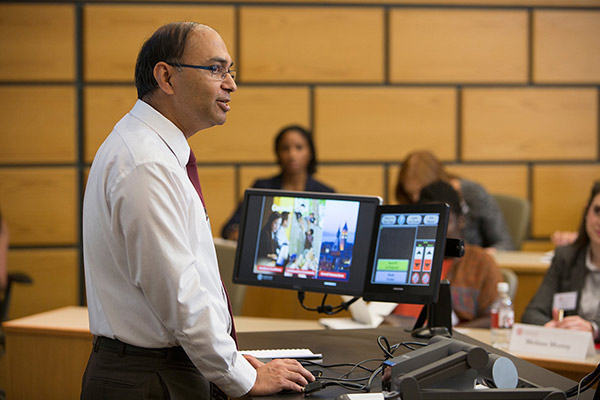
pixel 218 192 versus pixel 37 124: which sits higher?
pixel 37 124

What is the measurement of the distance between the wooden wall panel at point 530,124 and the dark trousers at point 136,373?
13.6 feet

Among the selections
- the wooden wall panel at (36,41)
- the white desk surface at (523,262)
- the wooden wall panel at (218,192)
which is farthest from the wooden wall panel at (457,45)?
the wooden wall panel at (36,41)

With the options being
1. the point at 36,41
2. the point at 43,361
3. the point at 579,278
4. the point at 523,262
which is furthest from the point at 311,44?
the point at 43,361

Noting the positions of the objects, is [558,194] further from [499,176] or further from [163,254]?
[163,254]

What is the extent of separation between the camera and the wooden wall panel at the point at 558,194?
544cm

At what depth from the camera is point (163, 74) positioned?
1610mm

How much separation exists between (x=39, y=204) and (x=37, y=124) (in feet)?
1.87

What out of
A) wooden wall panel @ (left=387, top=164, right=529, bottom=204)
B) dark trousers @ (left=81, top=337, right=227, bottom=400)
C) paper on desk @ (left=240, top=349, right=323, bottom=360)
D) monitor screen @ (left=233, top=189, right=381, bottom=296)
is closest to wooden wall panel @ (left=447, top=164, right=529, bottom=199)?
wooden wall panel @ (left=387, top=164, right=529, bottom=204)

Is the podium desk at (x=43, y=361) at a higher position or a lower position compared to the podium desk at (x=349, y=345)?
lower

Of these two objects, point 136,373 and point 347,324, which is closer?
point 136,373

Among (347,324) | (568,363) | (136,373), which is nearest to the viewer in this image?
(136,373)

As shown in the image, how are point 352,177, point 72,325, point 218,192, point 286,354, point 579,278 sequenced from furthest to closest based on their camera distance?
1. point 352,177
2. point 218,192
3. point 579,278
4. point 72,325
5. point 286,354

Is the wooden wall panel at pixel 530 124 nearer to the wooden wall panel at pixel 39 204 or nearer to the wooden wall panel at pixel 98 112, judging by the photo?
the wooden wall panel at pixel 98 112

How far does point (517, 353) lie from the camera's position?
2.49 m
